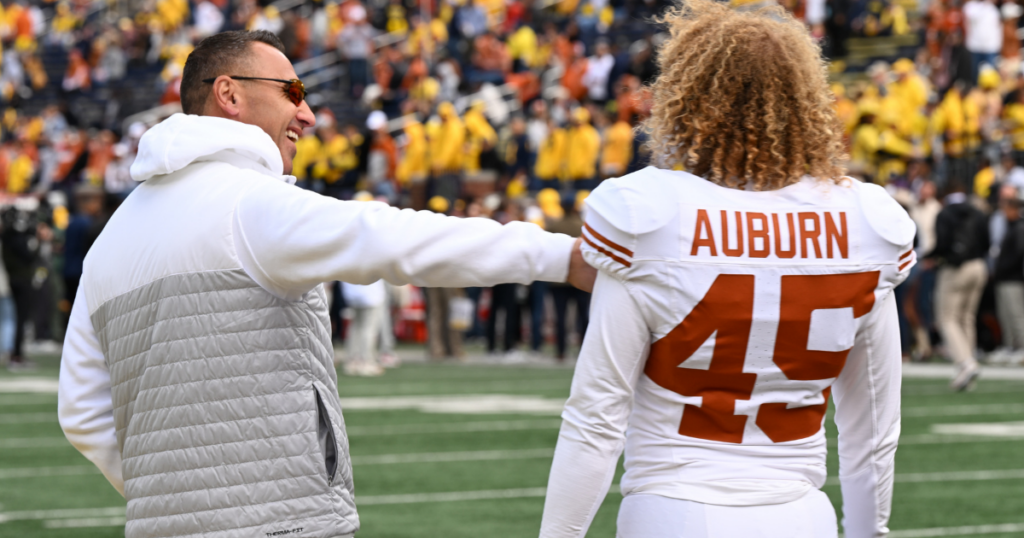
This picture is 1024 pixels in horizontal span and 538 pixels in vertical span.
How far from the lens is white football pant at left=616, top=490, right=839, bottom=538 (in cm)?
285

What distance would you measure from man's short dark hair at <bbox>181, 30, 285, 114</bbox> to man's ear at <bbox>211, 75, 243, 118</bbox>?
0.02 m

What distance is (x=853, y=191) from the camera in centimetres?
299

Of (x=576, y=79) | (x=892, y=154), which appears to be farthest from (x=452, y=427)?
(x=576, y=79)

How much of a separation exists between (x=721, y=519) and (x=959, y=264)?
14.3 m

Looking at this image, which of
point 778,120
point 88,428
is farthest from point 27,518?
point 778,120

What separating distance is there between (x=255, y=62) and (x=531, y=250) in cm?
85

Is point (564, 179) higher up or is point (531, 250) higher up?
point (531, 250)

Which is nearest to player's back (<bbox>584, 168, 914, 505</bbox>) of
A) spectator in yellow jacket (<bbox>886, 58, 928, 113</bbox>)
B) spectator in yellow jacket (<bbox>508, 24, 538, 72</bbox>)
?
spectator in yellow jacket (<bbox>886, 58, 928, 113</bbox>)

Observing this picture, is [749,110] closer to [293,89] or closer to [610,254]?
[610,254]

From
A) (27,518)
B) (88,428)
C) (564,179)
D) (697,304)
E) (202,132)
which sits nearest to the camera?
(697,304)

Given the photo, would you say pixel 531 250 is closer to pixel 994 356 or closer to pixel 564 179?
pixel 994 356

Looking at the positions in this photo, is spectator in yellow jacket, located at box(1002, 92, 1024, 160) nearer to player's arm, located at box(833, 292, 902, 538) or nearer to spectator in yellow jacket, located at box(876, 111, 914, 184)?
spectator in yellow jacket, located at box(876, 111, 914, 184)

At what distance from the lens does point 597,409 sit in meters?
2.94

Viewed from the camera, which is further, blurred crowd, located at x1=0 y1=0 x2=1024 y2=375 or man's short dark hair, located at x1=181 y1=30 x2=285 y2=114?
A: blurred crowd, located at x1=0 y1=0 x2=1024 y2=375
